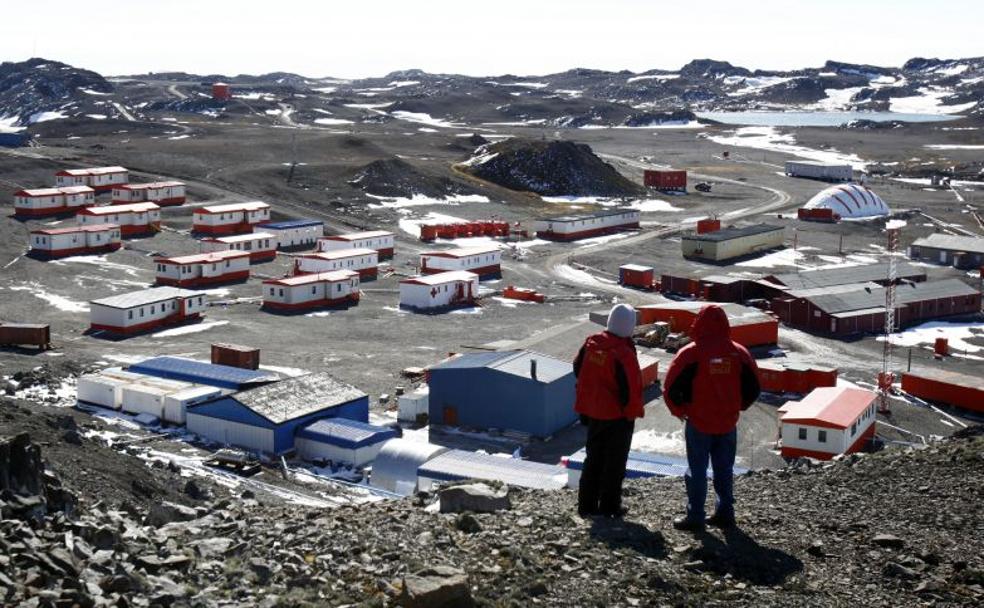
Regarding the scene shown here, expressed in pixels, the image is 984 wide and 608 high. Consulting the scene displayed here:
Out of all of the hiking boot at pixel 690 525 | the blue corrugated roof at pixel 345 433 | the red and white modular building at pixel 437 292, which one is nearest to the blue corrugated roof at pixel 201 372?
the blue corrugated roof at pixel 345 433

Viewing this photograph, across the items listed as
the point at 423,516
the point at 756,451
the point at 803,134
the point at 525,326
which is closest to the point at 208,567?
the point at 423,516

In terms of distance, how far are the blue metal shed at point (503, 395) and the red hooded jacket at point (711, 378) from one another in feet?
68.2

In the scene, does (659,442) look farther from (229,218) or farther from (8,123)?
(8,123)

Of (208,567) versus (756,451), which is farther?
(756,451)

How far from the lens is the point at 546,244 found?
69.1 meters

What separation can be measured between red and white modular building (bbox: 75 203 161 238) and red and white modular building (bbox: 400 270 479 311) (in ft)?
71.4

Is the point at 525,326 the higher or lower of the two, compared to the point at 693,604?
lower

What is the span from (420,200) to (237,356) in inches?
1798

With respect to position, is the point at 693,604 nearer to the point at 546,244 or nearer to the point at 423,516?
the point at 423,516

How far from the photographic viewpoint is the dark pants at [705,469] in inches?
369

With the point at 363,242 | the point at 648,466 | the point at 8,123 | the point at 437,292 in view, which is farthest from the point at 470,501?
the point at 8,123

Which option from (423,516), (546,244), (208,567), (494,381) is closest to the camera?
(208,567)

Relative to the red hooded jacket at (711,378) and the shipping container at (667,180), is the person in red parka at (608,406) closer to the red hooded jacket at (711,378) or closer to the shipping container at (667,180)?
the red hooded jacket at (711,378)

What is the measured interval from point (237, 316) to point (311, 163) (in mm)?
44607
